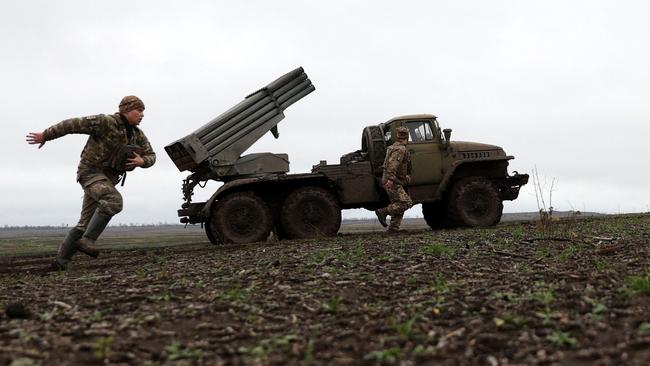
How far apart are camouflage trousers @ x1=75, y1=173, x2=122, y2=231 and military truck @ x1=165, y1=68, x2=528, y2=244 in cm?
418

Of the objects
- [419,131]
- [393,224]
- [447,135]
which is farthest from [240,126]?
[447,135]

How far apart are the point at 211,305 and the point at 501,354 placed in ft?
8.23

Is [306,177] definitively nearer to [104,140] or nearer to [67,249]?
[104,140]

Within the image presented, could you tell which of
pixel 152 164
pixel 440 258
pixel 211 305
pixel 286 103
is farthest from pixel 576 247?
pixel 286 103

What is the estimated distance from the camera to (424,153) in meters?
14.0

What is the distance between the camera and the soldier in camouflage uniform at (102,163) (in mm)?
7602

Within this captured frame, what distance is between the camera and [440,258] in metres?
6.91

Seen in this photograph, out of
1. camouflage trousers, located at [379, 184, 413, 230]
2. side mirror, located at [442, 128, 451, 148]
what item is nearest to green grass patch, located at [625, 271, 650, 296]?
camouflage trousers, located at [379, 184, 413, 230]

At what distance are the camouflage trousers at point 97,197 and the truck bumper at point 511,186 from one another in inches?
433

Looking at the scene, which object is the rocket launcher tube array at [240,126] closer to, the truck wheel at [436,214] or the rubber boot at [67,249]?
the rubber boot at [67,249]

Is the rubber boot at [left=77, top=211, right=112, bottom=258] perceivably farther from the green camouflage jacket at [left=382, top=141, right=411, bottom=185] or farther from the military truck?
→ the green camouflage jacket at [left=382, top=141, right=411, bottom=185]

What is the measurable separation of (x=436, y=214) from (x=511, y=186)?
234 centimetres

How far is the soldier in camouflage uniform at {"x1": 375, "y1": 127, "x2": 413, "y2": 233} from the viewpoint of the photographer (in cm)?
1240

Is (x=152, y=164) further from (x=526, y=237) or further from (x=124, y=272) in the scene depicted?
(x=526, y=237)
